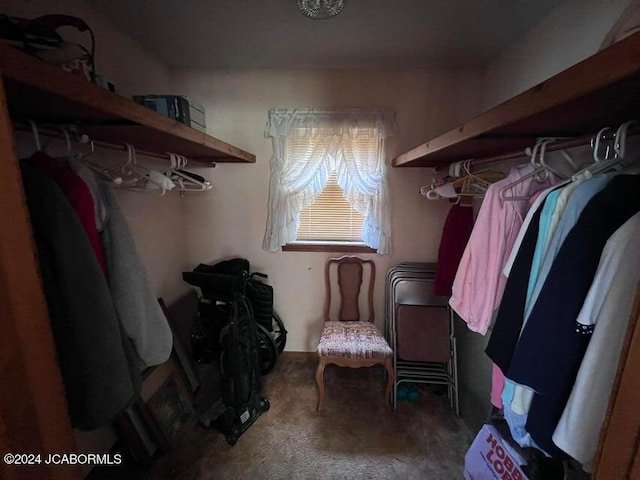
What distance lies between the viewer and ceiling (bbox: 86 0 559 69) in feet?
4.08

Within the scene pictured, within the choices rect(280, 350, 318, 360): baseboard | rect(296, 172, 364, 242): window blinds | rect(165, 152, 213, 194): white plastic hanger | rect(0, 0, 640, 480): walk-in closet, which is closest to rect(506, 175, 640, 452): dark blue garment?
rect(0, 0, 640, 480): walk-in closet

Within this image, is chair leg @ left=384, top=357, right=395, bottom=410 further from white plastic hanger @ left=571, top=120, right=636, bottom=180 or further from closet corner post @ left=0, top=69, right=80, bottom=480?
closet corner post @ left=0, top=69, right=80, bottom=480

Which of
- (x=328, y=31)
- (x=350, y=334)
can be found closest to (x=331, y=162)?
(x=328, y=31)

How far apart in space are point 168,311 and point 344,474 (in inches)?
59.5

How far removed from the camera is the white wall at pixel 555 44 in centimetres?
104

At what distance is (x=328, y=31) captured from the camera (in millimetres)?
1432

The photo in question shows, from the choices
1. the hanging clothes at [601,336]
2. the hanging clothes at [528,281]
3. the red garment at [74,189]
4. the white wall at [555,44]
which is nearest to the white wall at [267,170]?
the white wall at [555,44]

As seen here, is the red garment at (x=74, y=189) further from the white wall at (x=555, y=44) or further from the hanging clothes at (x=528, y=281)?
the white wall at (x=555, y=44)

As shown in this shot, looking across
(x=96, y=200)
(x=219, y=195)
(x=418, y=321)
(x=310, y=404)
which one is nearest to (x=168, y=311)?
(x=219, y=195)

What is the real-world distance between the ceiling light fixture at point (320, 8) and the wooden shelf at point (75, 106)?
791 millimetres

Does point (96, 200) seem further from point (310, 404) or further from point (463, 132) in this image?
point (310, 404)

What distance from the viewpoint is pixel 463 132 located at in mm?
948

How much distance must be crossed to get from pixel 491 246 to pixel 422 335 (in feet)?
3.19

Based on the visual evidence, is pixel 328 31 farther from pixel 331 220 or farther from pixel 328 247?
pixel 328 247
